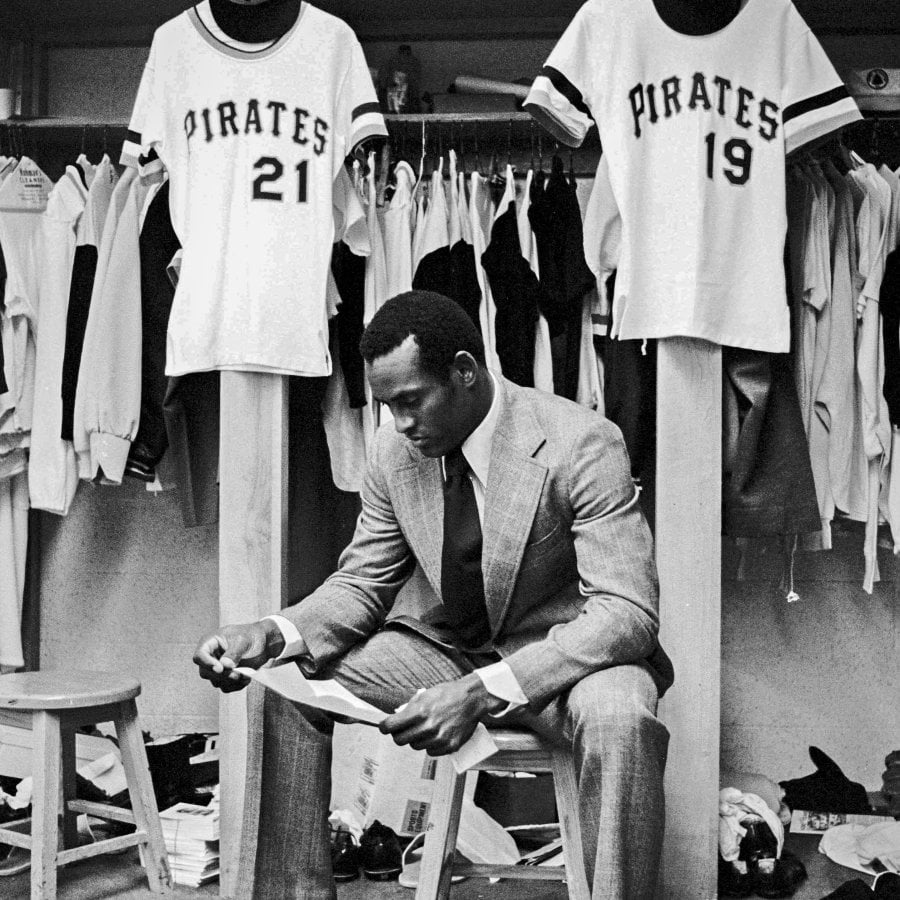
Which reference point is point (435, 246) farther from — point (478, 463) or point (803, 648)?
point (803, 648)

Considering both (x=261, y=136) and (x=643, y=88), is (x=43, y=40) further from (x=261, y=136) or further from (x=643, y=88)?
(x=643, y=88)

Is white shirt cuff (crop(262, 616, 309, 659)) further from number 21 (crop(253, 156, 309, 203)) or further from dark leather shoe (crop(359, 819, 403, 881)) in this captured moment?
number 21 (crop(253, 156, 309, 203))

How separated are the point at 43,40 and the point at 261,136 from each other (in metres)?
1.35

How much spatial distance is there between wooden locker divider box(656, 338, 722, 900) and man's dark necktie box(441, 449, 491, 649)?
0.63 meters

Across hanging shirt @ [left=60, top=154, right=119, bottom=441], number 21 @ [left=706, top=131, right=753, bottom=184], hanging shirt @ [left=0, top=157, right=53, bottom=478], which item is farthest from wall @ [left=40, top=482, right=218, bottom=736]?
number 21 @ [left=706, top=131, right=753, bottom=184]

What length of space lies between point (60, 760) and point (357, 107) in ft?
5.52

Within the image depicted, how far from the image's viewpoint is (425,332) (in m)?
2.25

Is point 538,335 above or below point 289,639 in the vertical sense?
above

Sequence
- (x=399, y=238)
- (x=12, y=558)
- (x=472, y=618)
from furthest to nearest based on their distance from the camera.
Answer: (x=12, y=558) < (x=399, y=238) < (x=472, y=618)

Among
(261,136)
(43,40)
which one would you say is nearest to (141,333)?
(261,136)

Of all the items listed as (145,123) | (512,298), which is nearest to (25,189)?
(145,123)

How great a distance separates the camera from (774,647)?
383 cm

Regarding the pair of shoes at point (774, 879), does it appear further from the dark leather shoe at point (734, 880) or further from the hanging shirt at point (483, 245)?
the hanging shirt at point (483, 245)

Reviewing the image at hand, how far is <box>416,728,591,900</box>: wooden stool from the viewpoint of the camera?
219cm
